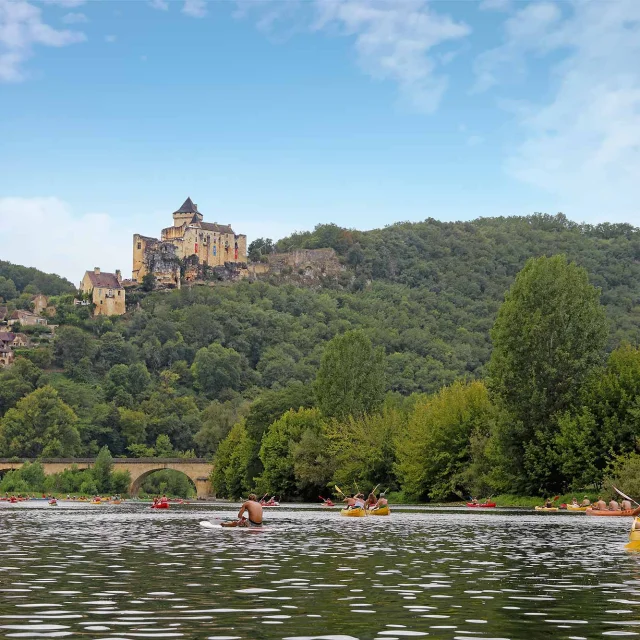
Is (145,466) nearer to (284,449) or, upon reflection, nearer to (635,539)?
(284,449)

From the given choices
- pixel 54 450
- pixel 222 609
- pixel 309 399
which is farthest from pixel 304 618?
pixel 54 450

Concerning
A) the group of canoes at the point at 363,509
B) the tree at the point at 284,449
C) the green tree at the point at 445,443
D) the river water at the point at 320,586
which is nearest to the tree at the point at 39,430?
the tree at the point at 284,449

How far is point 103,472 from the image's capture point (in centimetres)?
13775

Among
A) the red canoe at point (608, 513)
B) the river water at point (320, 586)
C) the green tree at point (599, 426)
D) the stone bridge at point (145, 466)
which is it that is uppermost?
the green tree at point (599, 426)

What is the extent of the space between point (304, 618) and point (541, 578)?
7484 millimetres

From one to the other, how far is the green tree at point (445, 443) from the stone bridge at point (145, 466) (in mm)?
65669

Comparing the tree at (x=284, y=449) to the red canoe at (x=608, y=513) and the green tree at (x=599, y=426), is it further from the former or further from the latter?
the red canoe at (x=608, y=513)

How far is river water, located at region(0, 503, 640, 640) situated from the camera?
50.1 feet

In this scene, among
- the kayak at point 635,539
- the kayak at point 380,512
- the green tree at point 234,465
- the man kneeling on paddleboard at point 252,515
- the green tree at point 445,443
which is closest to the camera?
the kayak at point 635,539

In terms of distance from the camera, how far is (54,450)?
529ft

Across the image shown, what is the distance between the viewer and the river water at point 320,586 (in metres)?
15.3

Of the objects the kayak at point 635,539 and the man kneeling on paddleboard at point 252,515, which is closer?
the kayak at point 635,539

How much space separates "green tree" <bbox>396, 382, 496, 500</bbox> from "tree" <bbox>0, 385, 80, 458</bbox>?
9536cm

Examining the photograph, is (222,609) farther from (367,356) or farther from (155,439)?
(155,439)
